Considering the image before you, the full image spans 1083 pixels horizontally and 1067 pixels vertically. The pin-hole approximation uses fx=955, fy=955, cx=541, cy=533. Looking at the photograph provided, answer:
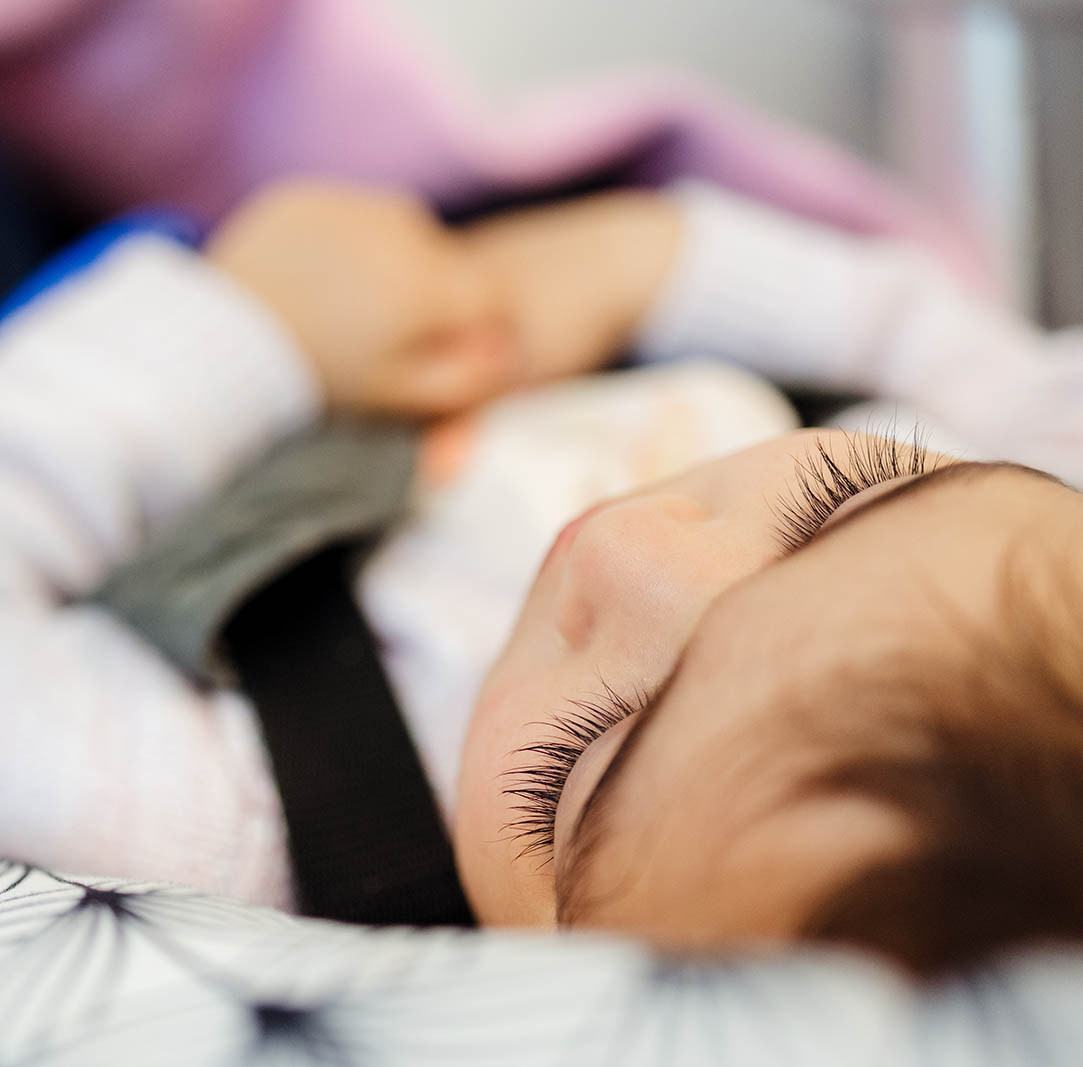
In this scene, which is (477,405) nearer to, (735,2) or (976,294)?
(976,294)

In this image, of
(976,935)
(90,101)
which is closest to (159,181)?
(90,101)

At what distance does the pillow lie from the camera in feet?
0.48

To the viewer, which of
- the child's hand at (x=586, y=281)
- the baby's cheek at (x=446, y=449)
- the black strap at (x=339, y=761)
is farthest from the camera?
the child's hand at (x=586, y=281)

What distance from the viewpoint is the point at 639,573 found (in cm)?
22

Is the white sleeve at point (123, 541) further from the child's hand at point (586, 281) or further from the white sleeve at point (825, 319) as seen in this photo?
the white sleeve at point (825, 319)

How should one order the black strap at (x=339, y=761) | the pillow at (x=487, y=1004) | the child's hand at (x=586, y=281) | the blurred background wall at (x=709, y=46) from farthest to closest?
the blurred background wall at (x=709, y=46) → the child's hand at (x=586, y=281) → the black strap at (x=339, y=761) → the pillow at (x=487, y=1004)

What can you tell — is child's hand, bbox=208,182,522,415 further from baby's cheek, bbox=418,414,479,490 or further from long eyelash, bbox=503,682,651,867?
long eyelash, bbox=503,682,651,867

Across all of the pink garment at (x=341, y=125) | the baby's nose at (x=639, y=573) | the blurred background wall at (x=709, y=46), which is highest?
the blurred background wall at (x=709, y=46)

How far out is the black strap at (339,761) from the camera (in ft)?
1.03

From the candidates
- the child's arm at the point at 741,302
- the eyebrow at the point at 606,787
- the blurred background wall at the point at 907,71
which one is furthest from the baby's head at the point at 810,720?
the blurred background wall at the point at 907,71

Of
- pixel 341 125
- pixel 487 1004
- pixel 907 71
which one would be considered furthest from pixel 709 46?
pixel 487 1004

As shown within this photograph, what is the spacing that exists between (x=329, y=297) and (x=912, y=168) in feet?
2.19

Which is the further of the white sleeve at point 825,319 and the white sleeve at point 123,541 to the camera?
the white sleeve at point 825,319

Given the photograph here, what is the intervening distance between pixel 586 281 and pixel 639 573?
1.57ft
